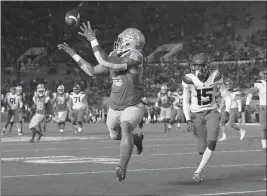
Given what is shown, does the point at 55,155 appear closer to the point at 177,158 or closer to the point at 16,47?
the point at 177,158

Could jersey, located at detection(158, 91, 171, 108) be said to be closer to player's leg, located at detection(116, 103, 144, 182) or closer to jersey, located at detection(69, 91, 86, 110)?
jersey, located at detection(69, 91, 86, 110)

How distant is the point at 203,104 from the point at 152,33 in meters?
8.08

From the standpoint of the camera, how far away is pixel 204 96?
16.4ft

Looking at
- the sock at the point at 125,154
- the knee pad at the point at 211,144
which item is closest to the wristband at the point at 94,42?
the sock at the point at 125,154

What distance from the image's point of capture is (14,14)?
125ft

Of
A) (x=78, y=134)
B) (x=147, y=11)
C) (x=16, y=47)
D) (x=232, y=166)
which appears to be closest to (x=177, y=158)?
(x=232, y=166)

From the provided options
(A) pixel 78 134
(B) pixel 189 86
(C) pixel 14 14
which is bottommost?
(A) pixel 78 134

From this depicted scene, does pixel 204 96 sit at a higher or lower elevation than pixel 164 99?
higher

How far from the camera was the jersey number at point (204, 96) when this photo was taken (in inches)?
193

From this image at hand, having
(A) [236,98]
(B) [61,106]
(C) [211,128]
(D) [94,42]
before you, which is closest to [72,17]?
(D) [94,42]

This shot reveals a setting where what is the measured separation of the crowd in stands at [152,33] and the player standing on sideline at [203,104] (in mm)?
259

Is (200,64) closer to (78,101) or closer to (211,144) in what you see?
(211,144)

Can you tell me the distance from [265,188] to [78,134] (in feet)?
72.4

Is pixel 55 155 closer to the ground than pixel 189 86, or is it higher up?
closer to the ground
